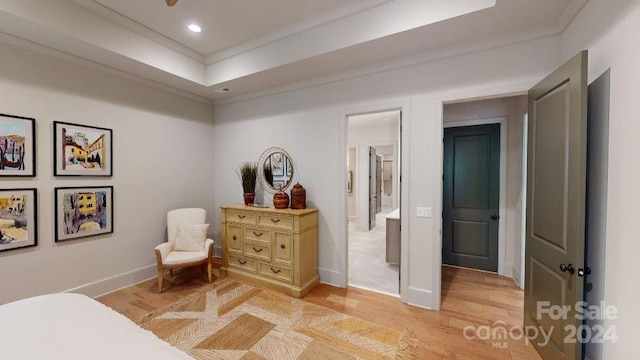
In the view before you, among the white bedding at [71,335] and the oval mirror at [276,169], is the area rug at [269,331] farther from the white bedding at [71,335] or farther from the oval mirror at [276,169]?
the oval mirror at [276,169]

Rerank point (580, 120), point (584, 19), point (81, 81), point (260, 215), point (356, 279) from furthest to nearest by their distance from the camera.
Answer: point (356, 279)
point (260, 215)
point (81, 81)
point (584, 19)
point (580, 120)

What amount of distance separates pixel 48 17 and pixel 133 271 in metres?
2.87

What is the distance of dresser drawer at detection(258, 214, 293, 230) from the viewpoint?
10.1 feet

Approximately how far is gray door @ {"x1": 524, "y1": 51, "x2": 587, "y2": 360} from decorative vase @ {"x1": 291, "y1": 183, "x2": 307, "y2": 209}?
7.63 feet

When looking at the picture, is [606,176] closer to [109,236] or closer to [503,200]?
[503,200]

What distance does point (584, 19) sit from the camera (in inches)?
73.1

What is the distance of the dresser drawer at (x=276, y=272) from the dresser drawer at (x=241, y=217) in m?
0.59

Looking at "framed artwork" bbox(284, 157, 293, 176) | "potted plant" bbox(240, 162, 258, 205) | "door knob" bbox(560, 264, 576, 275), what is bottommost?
"door knob" bbox(560, 264, 576, 275)

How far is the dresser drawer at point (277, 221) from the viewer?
307 centimetres

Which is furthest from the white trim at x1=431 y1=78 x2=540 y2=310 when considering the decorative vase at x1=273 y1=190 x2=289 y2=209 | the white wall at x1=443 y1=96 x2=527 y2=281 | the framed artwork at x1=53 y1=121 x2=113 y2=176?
the framed artwork at x1=53 y1=121 x2=113 y2=176

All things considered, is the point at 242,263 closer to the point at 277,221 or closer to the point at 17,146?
the point at 277,221

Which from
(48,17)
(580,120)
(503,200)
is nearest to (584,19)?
(580,120)

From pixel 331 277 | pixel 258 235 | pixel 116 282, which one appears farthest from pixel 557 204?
pixel 116 282

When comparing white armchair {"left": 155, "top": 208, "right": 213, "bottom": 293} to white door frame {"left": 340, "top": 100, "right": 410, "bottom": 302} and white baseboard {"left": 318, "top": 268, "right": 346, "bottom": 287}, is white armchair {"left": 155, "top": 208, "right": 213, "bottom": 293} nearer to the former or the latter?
white baseboard {"left": 318, "top": 268, "right": 346, "bottom": 287}
